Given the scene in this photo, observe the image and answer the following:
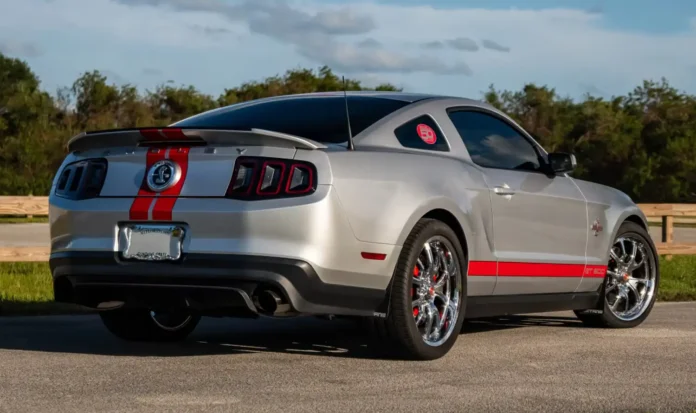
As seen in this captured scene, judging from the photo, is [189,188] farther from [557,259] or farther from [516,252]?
[557,259]

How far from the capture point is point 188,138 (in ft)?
20.9

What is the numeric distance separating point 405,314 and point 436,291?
463 millimetres

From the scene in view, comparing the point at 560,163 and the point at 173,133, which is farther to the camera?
the point at 560,163

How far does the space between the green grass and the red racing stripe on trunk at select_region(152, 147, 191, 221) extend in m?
3.73

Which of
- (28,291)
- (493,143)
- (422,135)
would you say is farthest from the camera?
(28,291)

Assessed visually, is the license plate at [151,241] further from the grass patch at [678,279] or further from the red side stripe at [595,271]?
the grass patch at [678,279]

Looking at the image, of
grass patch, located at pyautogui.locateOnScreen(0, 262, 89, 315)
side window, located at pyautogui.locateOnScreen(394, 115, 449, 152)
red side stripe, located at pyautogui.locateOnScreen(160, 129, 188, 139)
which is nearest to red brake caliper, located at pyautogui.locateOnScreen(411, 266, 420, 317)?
side window, located at pyautogui.locateOnScreen(394, 115, 449, 152)

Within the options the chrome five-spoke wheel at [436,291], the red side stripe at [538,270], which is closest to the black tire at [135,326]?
the chrome five-spoke wheel at [436,291]

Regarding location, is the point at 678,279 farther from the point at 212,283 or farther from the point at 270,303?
the point at 212,283

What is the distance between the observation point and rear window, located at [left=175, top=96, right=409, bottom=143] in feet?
22.2

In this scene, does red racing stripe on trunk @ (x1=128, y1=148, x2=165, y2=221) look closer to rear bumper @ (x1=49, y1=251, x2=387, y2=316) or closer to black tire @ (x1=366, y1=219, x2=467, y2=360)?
rear bumper @ (x1=49, y1=251, x2=387, y2=316)

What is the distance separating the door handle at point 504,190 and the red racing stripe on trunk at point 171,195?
207 centimetres

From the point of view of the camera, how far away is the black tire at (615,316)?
28.7ft

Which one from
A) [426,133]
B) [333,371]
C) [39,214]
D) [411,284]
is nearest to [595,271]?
[426,133]
